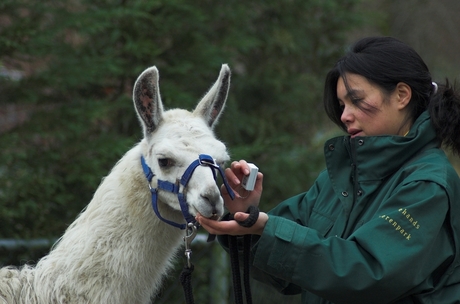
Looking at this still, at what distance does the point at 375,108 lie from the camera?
2451mm

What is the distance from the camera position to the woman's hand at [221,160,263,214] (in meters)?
2.68

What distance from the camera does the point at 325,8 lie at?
800cm

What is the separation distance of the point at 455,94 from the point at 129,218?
1.59 m

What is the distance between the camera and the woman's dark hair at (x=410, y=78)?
2408mm

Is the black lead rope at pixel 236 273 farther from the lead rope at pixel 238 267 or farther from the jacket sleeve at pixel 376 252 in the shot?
the jacket sleeve at pixel 376 252

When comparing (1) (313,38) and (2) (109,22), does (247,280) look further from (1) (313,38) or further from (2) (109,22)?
(1) (313,38)

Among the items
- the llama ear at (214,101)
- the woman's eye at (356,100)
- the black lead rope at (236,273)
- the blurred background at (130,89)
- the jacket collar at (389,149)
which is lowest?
the blurred background at (130,89)

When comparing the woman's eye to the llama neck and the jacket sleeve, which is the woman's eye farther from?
the llama neck

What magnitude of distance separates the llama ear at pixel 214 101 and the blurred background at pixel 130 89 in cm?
119

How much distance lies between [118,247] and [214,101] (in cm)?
89

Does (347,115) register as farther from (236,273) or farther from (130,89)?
(130,89)

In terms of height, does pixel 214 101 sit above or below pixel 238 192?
above


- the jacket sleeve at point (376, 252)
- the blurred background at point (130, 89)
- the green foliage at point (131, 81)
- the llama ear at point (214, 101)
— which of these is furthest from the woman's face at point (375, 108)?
the green foliage at point (131, 81)

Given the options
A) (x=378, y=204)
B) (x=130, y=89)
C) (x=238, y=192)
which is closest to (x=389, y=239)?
(x=378, y=204)
